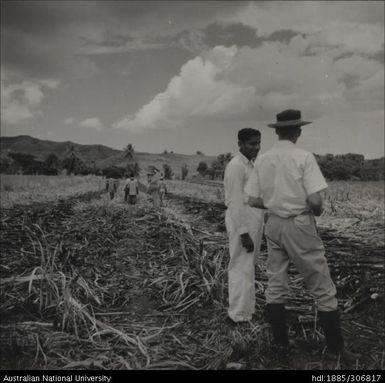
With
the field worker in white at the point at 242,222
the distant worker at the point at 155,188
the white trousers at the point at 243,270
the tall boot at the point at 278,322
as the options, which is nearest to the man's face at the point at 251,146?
the field worker in white at the point at 242,222

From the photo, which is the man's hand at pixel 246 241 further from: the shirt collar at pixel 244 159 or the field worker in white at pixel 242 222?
the shirt collar at pixel 244 159

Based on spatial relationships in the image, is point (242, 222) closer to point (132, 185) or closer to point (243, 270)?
point (243, 270)

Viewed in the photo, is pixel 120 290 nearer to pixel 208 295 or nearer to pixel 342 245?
pixel 208 295

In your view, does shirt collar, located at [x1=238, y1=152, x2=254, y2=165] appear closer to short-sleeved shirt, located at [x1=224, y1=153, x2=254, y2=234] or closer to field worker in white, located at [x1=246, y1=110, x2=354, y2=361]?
short-sleeved shirt, located at [x1=224, y1=153, x2=254, y2=234]

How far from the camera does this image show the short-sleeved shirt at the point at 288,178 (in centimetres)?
344

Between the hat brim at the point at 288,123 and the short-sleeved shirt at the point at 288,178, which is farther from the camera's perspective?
the hat brim at the point at 288,123

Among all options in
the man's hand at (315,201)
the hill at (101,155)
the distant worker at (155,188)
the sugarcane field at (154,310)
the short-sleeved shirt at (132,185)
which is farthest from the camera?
the hill at (101,155)

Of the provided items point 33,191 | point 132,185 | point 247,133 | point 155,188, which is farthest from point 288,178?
point 33,191

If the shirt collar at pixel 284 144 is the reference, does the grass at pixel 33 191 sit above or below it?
below

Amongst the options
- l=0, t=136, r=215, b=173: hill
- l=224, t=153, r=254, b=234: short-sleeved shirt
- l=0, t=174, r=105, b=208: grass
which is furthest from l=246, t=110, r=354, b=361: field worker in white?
l=0, t=136, r=215, b=173: hill
